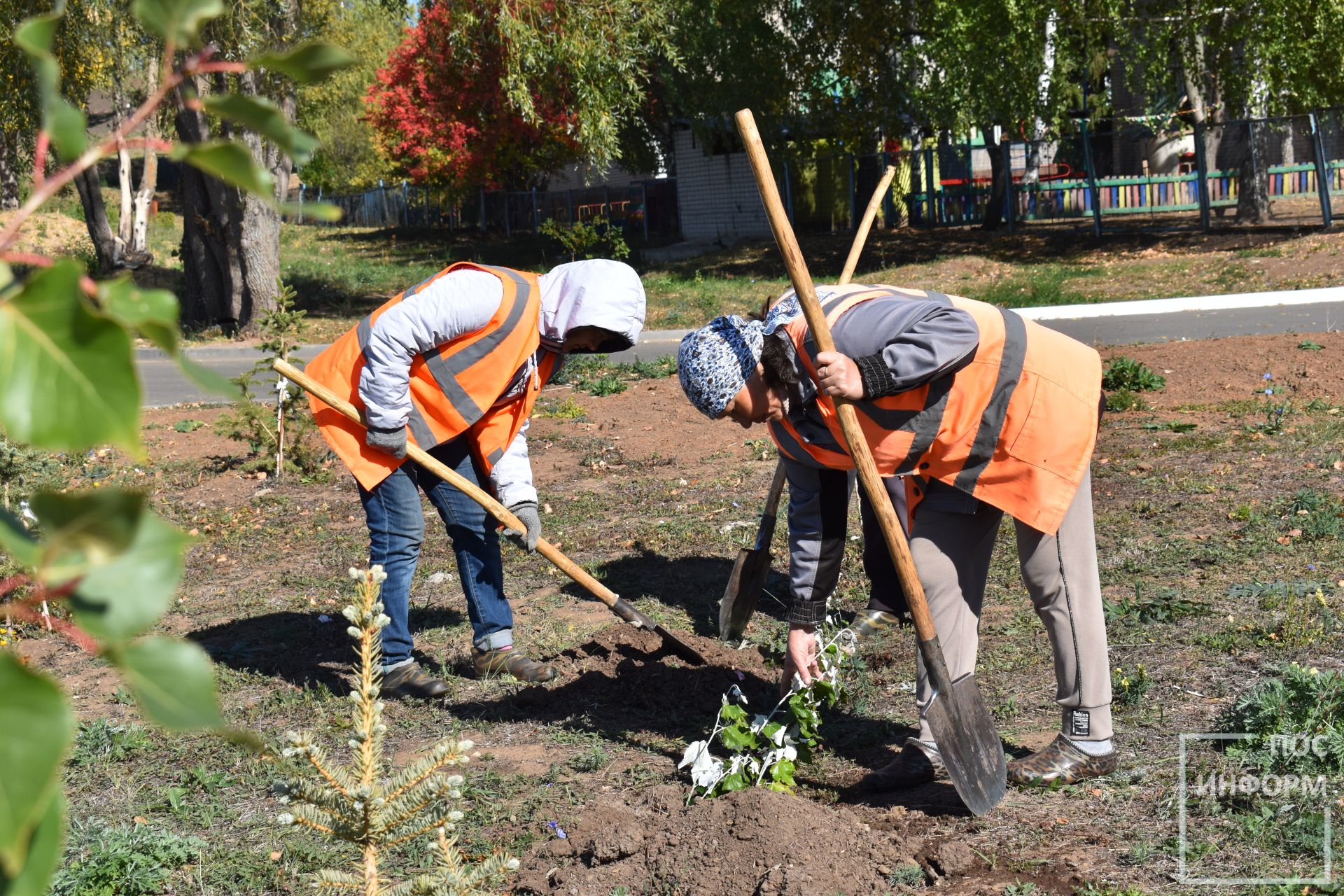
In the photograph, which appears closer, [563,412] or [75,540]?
[75,540]

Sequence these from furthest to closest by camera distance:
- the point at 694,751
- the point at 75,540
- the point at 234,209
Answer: the point at 234,209, the point at 694,751, the point at 75,540

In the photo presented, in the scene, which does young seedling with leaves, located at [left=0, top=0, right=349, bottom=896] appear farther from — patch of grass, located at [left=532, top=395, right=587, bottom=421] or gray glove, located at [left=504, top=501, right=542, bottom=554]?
patch of grass, located at [left=532, top=395, right=587, bottom=421]

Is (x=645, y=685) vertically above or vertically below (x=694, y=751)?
below

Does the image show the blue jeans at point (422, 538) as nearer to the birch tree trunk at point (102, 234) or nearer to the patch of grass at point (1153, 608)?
the patch of grass at point (1153, 608)

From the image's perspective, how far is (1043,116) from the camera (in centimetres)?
1756

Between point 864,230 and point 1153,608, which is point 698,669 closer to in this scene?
point 1153,608

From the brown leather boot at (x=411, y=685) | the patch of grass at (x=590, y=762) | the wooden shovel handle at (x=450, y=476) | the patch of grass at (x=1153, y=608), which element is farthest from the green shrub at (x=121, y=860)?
the patch of grass at (x=1153, y=608)

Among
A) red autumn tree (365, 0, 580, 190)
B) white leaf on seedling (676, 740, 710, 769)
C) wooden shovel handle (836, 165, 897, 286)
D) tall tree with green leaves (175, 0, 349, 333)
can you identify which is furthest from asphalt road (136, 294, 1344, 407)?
red autumn tree (365, 0, 580, 190)

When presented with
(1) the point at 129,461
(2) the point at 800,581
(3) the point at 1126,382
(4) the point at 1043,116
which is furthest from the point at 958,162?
(2) the point at 800,581

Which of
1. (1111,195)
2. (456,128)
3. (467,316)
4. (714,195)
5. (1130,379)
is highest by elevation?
(456,128)

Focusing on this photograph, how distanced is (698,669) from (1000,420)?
6.31ft

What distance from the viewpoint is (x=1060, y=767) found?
11.1ft

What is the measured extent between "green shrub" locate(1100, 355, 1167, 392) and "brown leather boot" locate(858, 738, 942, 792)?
545 centimetres

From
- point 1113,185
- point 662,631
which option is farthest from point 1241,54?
point 662,631
